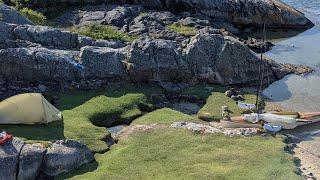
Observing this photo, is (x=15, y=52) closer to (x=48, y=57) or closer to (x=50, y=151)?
(x=48, y=57)

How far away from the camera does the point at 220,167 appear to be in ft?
102

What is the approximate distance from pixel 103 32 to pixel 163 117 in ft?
72.1

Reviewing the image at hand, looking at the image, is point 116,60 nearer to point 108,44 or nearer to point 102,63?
point 102,63

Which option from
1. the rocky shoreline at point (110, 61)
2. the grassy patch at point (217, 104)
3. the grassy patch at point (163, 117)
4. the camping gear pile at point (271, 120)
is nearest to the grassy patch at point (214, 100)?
the grassy patch at point (217, 104)

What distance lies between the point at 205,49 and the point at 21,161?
76.7 feet

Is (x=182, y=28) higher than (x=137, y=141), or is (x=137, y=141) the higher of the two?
(x=182, y=28)

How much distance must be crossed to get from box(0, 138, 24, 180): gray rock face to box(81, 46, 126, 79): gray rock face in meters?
14.9

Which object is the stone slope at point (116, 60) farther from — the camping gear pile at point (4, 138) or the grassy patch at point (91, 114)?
the camping gear pile at point (4, 138)

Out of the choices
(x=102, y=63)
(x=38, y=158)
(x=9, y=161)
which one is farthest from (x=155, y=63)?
(x=9, y=161)

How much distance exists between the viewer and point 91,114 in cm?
3941

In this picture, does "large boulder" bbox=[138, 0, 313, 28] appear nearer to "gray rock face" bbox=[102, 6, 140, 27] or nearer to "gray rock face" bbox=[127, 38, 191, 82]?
"gray rock face" bbox=[102, 6, 140, 27]

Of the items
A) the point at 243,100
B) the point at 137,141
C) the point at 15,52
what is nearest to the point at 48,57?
the point at 15,52

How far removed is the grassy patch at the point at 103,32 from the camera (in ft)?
182

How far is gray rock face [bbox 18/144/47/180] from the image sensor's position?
30.1 meters
